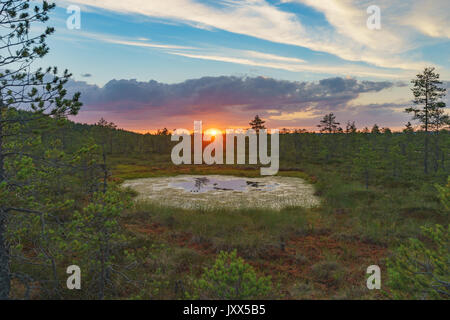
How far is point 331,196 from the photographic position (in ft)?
77.5

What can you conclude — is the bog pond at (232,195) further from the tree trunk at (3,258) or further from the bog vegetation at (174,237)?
the tree trunk at (3,258)

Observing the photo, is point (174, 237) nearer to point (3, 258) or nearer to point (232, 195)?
point (3, 258)

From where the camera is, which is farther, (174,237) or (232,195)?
(232,195)

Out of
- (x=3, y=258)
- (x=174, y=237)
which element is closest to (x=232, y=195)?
(x=174, y=237)

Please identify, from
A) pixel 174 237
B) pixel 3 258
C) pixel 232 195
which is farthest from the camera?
pixel 232 195

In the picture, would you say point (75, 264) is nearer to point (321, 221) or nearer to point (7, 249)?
point (7, 249)

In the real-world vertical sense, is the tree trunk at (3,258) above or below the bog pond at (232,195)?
above

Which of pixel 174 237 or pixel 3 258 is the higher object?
pixel 3 258

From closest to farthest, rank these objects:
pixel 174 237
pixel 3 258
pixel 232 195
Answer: pixel 3 258 < pixel 174 237 < pixel 232 195

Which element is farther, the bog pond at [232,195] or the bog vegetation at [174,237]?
the bog pond at [232,195]

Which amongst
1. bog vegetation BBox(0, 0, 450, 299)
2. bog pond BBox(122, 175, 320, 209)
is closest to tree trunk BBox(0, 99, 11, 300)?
bog vegetation BBox(0, 0, 450, 299)

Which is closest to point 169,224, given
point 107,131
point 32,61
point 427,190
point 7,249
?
point 7,249

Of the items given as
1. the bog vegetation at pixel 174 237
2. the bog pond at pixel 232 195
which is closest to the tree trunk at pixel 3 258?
the bog vegetation at pixel 174 237
